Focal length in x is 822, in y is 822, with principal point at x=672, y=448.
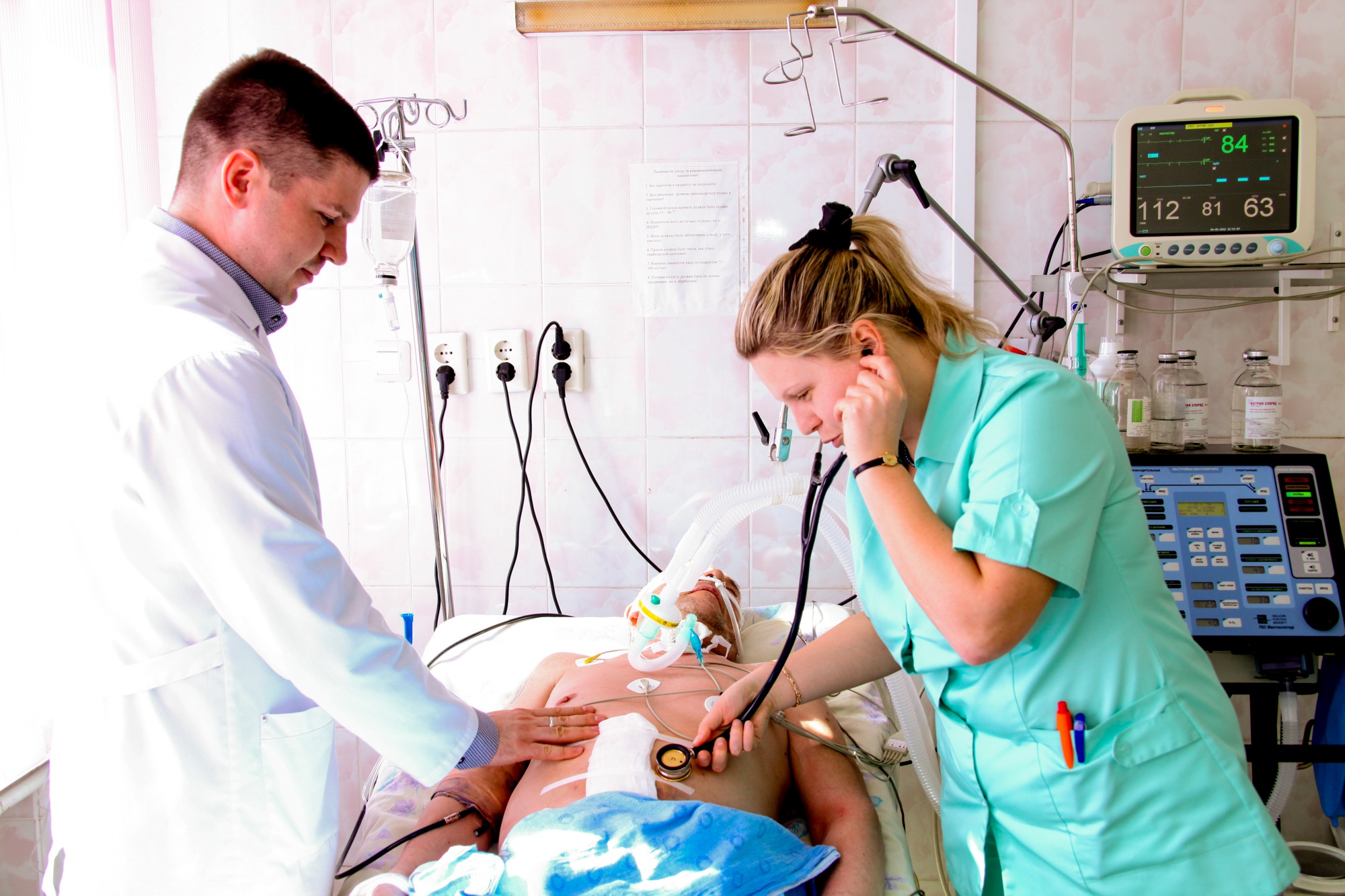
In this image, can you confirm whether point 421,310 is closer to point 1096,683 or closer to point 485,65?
point 485,65

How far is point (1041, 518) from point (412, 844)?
929mm

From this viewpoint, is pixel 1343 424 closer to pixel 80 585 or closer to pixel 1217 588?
pixel 1217 588

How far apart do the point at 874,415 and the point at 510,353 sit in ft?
4.29

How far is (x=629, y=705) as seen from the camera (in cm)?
141

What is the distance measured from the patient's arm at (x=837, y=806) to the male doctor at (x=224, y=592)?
511 millimetres

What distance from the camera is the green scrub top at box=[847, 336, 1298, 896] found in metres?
0.91

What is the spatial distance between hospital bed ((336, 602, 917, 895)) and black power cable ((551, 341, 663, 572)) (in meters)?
0.28

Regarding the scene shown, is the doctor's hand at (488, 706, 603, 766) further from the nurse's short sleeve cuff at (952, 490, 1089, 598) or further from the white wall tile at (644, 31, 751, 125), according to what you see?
the white wall tile at (644, 31, 751, 125)

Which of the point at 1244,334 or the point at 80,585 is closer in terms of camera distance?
the point at 80,585

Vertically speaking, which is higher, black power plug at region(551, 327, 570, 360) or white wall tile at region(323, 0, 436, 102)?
white wall tile at region(323, 0, 436, 102)

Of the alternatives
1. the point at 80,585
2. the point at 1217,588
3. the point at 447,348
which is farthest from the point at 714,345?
the point at 80,585

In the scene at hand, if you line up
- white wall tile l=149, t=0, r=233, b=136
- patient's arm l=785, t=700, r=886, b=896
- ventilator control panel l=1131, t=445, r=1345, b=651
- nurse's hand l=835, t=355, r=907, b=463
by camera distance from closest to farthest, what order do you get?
1. nurse's hand l=835, t=355, r=907, b=463
2. patient's arm l=785, t=700, r=886, b=896
3. ventilator control panel l=1131, t=445, r=1345, b=651
4. white wall tile l=149, t=0, r=233, b=136

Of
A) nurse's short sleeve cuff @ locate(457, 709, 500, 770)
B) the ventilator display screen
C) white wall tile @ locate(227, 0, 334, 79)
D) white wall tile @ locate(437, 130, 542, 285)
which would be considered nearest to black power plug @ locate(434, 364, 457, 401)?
white wall tile @ locate(437, 130, 542, 285)

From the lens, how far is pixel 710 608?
174cm
